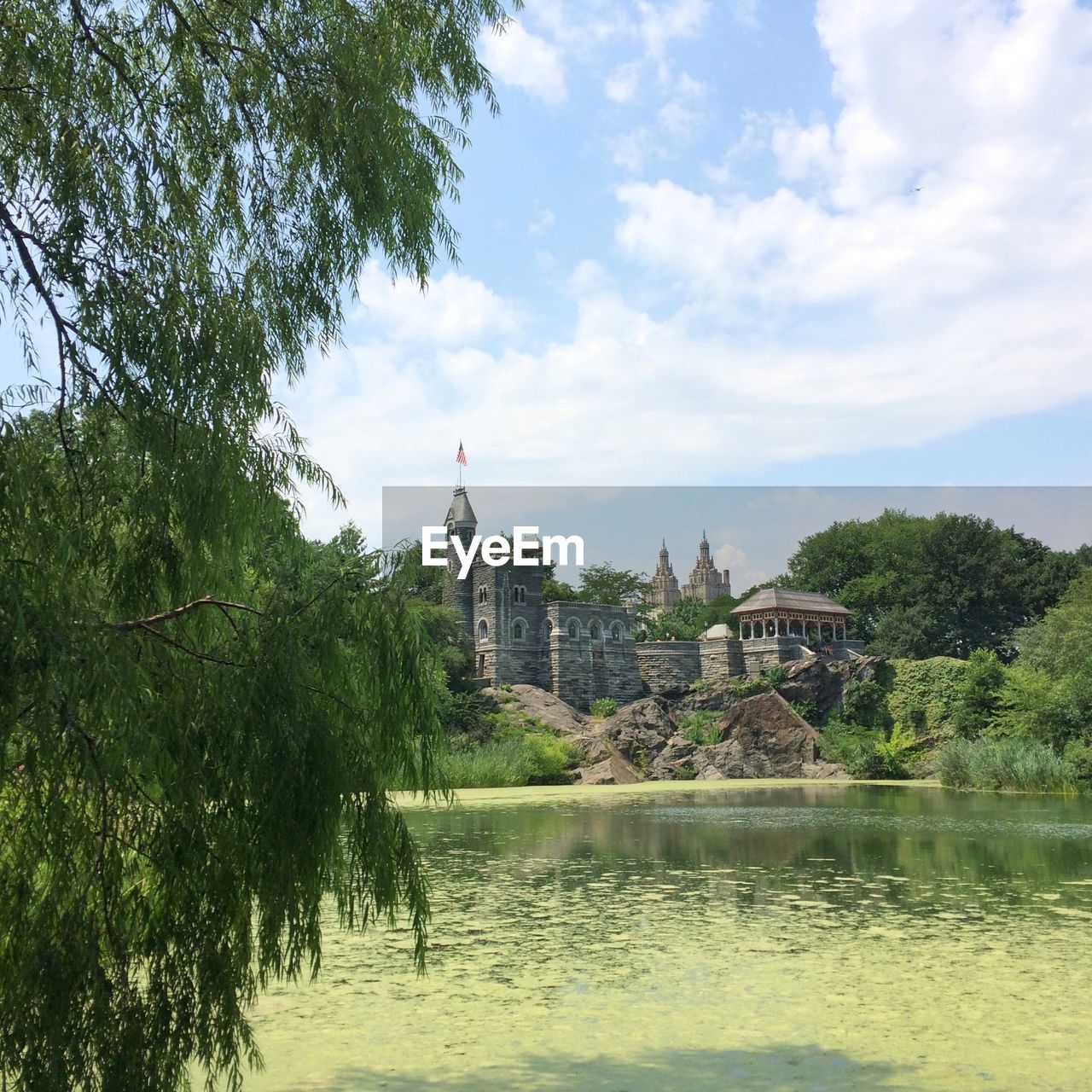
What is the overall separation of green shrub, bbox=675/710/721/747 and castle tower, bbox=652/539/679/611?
278 ft

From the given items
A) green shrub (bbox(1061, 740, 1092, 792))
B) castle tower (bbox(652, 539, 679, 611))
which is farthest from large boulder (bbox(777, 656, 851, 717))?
castle tower (bbox(652, 539, 679, 611))

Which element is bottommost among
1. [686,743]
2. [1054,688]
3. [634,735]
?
[686,743]

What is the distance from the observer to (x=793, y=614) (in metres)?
45.1

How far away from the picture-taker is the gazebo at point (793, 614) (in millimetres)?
43844

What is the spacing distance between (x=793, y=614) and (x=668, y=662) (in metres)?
5.54

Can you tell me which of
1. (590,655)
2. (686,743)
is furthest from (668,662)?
(686,743)

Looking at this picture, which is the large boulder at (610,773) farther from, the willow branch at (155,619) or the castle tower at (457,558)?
the willow branch at (155,619)

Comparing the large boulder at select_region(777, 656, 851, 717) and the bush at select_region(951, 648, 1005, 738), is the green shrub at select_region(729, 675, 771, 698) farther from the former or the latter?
the bush at select_region(951, 648, 1005, 738)

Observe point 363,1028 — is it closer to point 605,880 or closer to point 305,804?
point 305,804

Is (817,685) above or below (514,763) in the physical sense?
above

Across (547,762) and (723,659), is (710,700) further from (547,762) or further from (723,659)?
(547,762)

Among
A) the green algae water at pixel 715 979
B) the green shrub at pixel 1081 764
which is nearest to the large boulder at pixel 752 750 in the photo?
the green shrub at pixel 1081 764

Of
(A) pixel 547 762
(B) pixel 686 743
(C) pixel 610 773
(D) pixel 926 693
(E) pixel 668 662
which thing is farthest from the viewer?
Answer: (E) pixel 668 662

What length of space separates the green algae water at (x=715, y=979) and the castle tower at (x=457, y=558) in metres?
29.3
